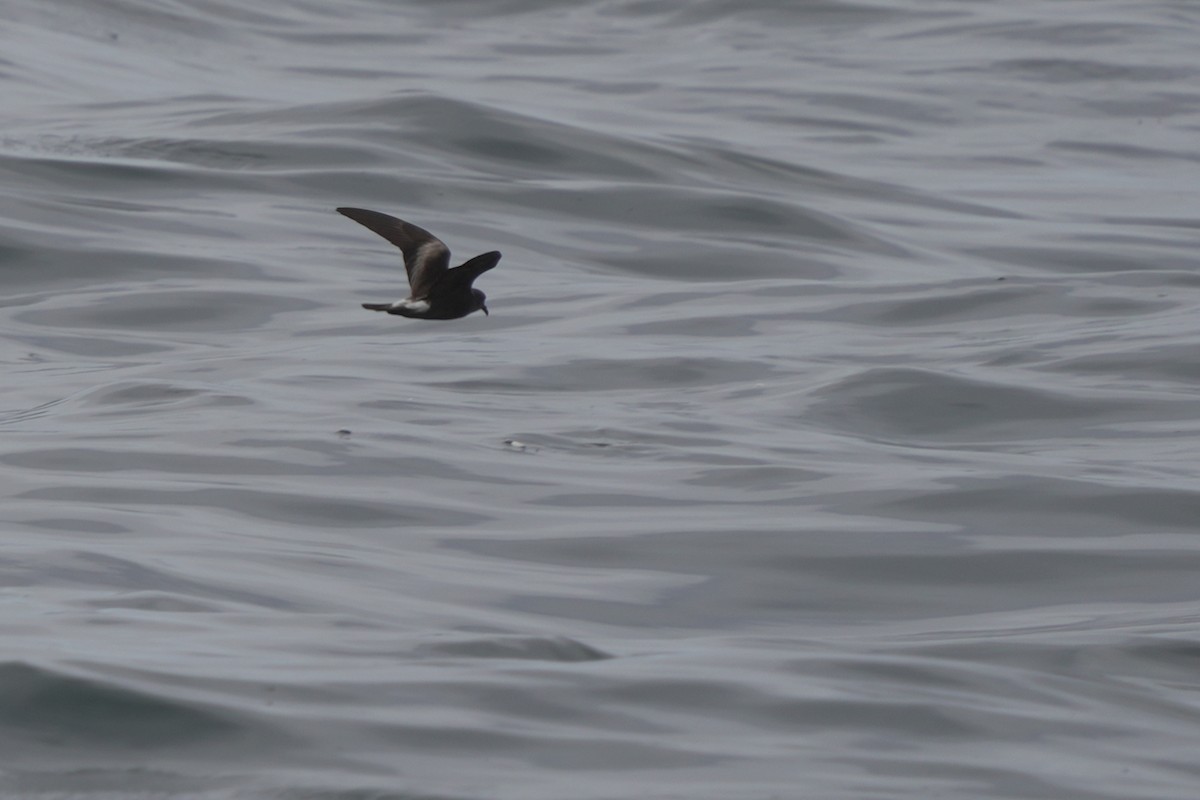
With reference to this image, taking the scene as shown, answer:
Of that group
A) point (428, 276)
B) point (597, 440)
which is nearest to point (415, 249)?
point (428, 276)

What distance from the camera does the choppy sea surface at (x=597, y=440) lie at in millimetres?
3922

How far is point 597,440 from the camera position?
7.14 m

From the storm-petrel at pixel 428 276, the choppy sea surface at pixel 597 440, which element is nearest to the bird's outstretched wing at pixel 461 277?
the storm-petrel at pixel 428 276

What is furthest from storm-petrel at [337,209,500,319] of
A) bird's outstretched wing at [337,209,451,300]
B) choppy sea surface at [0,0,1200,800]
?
choppy sea surface at [0,0,1200,800]

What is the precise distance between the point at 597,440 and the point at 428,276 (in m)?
0.93

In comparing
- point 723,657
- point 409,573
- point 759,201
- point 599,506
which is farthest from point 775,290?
point 723,657

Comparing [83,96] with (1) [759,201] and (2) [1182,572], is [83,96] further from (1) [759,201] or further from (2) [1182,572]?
(2) [1182,572]

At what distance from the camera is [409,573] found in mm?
5305

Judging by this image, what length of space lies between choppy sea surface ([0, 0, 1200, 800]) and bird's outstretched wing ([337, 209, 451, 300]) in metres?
0.55

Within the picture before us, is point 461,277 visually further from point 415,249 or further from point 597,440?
point 597,440

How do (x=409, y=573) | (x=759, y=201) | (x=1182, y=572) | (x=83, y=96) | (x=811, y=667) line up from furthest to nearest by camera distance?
(x=83, y=96) < (x=759, y=201) < (x=1182, y=572) < (x=409, y=573) < (x=811, y=667)

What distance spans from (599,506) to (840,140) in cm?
958

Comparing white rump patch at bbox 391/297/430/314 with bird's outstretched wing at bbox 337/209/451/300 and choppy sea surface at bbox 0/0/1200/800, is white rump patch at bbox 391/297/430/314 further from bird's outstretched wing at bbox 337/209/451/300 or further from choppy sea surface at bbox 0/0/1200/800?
choppy sea surface at bbox 0/0/1200/800

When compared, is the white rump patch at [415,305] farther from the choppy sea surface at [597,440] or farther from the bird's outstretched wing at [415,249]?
the choppy sea surface at [597,440]
